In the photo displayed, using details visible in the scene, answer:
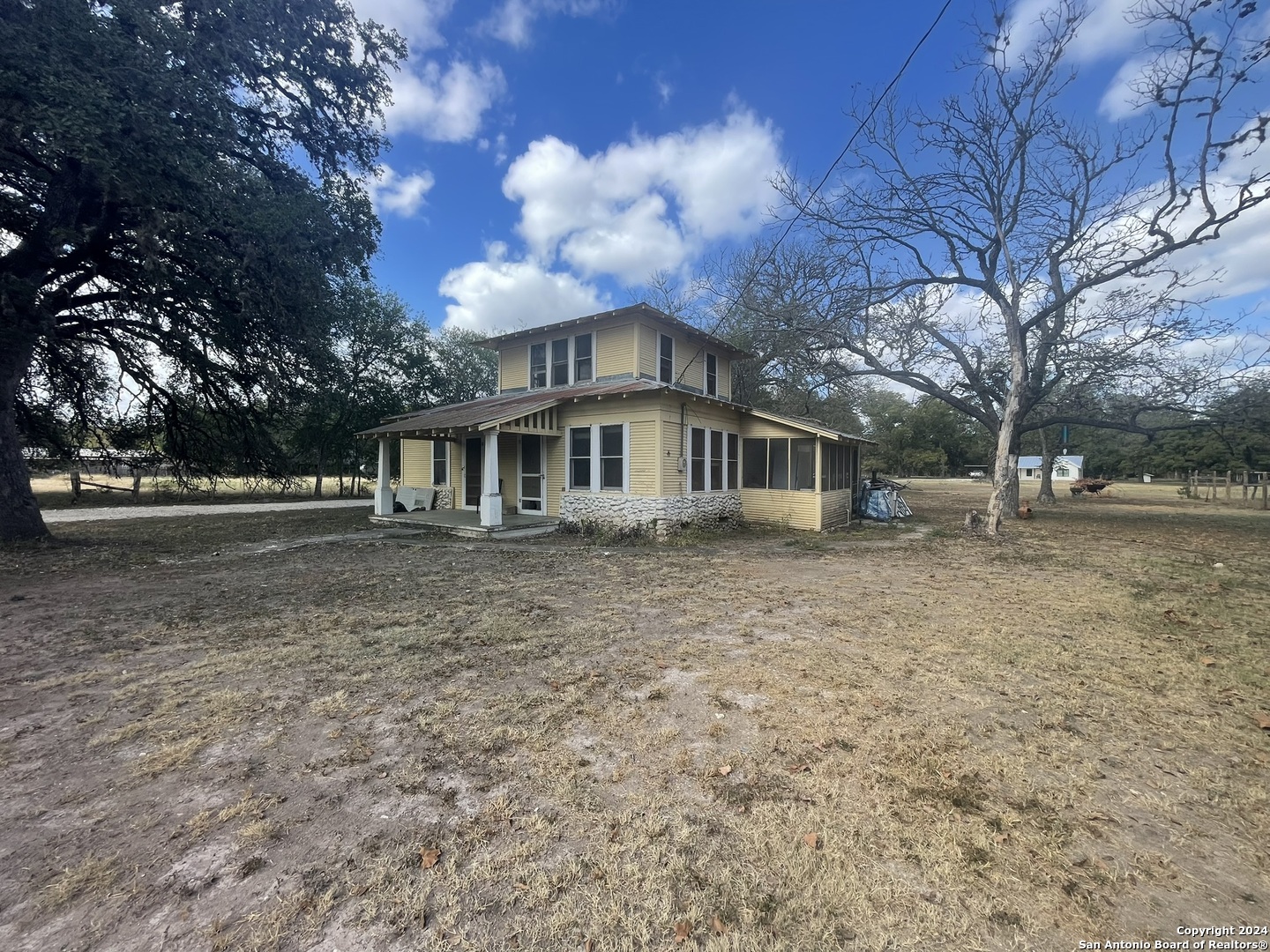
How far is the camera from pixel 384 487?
15711 mm

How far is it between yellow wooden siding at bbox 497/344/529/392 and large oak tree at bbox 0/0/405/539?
5445mm

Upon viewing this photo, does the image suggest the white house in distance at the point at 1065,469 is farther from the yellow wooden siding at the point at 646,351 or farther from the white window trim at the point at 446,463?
the white window trim at the point at 446,463

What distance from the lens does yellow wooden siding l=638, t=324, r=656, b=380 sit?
13406 mm

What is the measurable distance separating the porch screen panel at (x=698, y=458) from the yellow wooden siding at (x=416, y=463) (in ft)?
29.7

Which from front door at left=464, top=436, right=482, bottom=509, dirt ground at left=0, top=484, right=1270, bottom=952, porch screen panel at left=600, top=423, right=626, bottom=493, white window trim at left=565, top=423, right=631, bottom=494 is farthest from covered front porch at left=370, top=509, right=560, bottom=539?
dirt ground at left=0, top=484, right=1270, bottom=952

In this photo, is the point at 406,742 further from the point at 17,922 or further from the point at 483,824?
the point at 17,922

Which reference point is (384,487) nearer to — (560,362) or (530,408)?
(560,362)

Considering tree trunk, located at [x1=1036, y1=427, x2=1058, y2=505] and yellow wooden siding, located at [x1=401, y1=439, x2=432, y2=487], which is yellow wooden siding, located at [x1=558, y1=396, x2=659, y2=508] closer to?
yellow wooden siding, located at [x1=401, y1=439, x2=432, y2=487]

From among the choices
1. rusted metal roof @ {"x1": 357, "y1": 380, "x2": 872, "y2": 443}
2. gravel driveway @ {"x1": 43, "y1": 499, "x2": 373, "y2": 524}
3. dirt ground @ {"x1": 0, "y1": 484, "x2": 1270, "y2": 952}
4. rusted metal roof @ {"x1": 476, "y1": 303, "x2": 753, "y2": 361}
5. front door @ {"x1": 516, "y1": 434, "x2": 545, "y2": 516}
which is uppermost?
rusted metal roof @ {"x1": 476, "y1": 303, "x2": 753, "y2": 361}

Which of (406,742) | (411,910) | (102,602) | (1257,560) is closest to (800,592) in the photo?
(406,742)

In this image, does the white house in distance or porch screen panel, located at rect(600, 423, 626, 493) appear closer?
porch screen panel, located at rect(600, 423, 626, 493)

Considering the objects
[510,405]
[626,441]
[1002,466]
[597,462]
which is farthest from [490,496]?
[1002,466]

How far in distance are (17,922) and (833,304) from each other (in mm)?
14822

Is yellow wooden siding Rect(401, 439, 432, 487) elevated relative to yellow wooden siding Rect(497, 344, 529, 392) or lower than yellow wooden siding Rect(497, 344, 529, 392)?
lower
